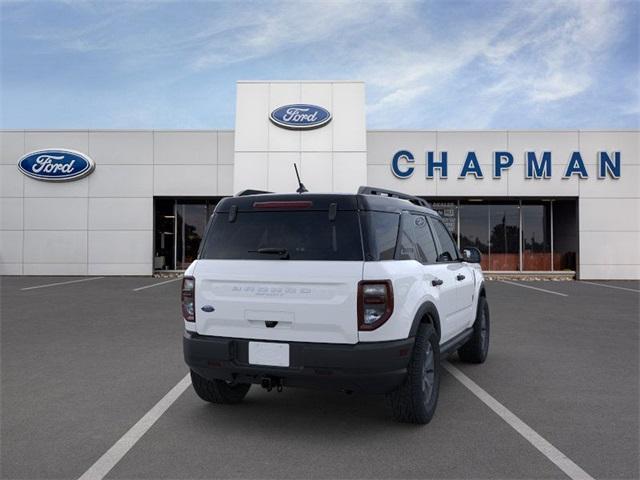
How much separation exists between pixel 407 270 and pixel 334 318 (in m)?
0.72

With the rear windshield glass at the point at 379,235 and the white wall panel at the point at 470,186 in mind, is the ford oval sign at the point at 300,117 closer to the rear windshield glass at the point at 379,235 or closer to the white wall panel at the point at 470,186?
the white wall panel at the point at 470,186

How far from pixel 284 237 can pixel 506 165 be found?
1800 cm

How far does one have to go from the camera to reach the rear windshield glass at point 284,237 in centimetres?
379

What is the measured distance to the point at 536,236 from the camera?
2178cm

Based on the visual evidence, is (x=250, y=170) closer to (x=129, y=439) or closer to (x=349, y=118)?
(x=349, y=118)

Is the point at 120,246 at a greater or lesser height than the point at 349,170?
lesser

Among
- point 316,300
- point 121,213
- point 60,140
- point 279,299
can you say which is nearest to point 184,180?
point 121,213

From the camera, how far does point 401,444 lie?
12.2 ft

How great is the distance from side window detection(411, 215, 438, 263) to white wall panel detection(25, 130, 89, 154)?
18.7 meters

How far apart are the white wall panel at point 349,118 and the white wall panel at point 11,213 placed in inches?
498

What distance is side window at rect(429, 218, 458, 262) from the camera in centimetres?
521

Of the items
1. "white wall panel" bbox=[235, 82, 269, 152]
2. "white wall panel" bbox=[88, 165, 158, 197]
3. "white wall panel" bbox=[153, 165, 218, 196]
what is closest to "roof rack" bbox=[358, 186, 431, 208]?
"white wall panel" bbox=[235, 82, 269, 152]

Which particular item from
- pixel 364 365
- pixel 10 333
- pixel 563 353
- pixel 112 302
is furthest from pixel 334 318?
pixel 112 302

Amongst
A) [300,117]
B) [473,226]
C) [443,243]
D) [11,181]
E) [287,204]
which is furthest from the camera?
[473,226]
